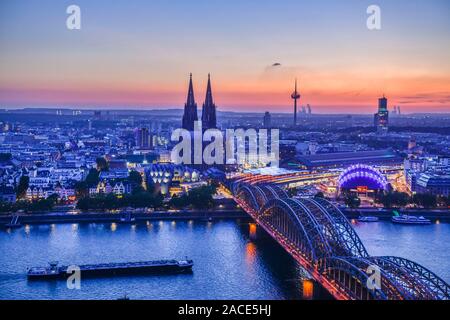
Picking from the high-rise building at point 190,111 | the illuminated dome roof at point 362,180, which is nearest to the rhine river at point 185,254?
the illuminated dome roof at point 362,180

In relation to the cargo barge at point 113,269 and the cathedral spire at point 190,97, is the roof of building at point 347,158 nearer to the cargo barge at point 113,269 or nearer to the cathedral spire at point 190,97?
the cathedral spire at point 190,97

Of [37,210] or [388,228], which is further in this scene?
[37,210]

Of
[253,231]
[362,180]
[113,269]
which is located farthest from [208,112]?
[113,269]

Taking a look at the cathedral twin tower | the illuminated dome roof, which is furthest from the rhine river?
the cathedral twin tower

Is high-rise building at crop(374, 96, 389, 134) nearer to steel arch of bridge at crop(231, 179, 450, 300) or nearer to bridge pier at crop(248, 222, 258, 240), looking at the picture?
bridge pier at crop(248, 222, 258, 240)
